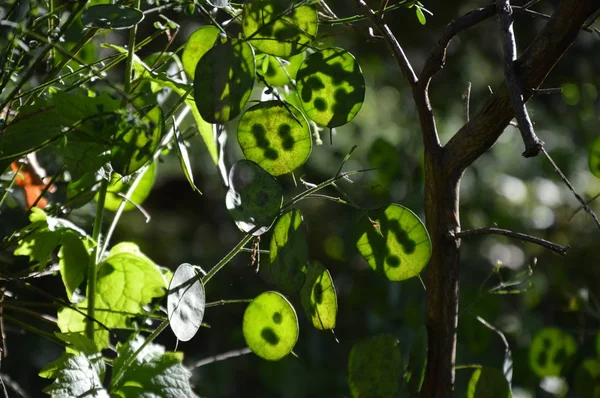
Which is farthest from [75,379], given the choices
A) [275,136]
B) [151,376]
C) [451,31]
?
[451,31]

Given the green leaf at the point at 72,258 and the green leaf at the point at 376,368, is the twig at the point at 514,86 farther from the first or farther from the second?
the green leaf at the point at 72,258

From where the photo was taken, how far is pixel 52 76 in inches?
17.4

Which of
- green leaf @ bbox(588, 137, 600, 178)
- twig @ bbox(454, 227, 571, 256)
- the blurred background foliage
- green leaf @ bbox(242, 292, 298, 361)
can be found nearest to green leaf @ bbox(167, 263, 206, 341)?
green leaf @ bbox(242, 292, 298, 361)

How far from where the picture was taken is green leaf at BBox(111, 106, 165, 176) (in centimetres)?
38

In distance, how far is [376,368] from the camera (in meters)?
0.43

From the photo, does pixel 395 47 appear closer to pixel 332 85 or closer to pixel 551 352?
pixel 332 85

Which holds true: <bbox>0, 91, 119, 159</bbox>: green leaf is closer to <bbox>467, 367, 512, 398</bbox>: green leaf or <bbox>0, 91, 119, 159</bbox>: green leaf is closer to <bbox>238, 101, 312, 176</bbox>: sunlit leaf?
<bbox>238, 101, 312, 176</bbox>: sunlit leaf

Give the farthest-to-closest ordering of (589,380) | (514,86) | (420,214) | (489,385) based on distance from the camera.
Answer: (420,214)
(589,380)
(489,385)
(514,86)

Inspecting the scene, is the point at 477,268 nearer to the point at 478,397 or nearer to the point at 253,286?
the point at 253,286

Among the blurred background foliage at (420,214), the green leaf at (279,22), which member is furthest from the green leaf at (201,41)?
the blurred background foliage at (420,214)

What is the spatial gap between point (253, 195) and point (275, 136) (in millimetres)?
39

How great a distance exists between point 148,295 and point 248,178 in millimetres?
139

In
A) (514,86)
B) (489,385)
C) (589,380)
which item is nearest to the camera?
(514,86)

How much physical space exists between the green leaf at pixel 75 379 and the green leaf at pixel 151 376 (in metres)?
0.02
